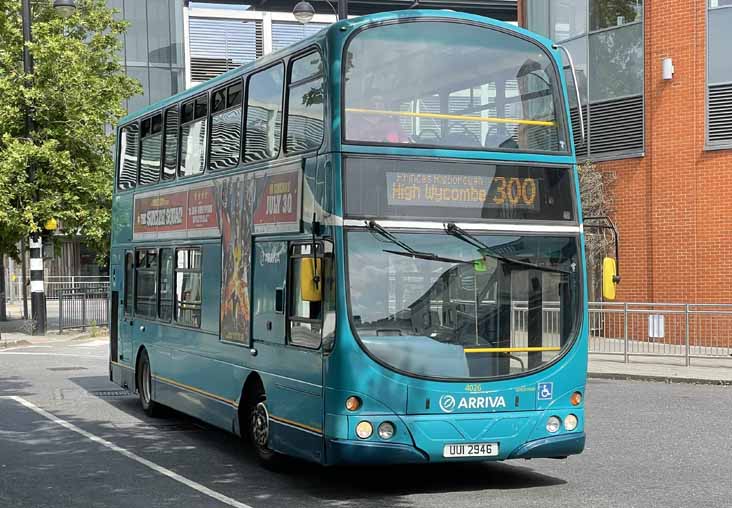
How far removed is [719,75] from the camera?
2464cm

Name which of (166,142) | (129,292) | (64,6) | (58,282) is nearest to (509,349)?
(166,142)

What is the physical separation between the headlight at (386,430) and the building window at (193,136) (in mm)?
4815

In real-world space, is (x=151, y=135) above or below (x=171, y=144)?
above

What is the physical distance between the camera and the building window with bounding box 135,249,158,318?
15.0 metres

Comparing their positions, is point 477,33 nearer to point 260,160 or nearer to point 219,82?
point 260,160

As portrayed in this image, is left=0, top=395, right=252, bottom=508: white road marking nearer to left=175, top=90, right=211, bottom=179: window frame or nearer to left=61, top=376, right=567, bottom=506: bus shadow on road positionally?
left=61, top=376, right=567, bottom=506: bus shadow on road

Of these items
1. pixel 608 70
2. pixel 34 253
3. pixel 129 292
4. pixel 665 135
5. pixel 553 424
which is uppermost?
pixel 608 70

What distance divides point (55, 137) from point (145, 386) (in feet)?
58.8

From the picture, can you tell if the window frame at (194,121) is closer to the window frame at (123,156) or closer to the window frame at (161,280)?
the window frame at (161,280)

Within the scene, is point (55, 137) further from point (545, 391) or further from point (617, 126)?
point (545, 391)

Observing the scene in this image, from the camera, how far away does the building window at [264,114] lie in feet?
35.4

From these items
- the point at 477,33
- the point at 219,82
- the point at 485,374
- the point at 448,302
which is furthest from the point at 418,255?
the point at 219,82

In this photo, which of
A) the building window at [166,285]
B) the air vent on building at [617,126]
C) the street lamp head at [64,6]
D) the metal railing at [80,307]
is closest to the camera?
the building window at [166,285]

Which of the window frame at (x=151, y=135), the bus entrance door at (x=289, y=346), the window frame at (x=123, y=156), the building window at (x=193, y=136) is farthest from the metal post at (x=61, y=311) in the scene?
the bus entrance door at (x=289, y=346)
